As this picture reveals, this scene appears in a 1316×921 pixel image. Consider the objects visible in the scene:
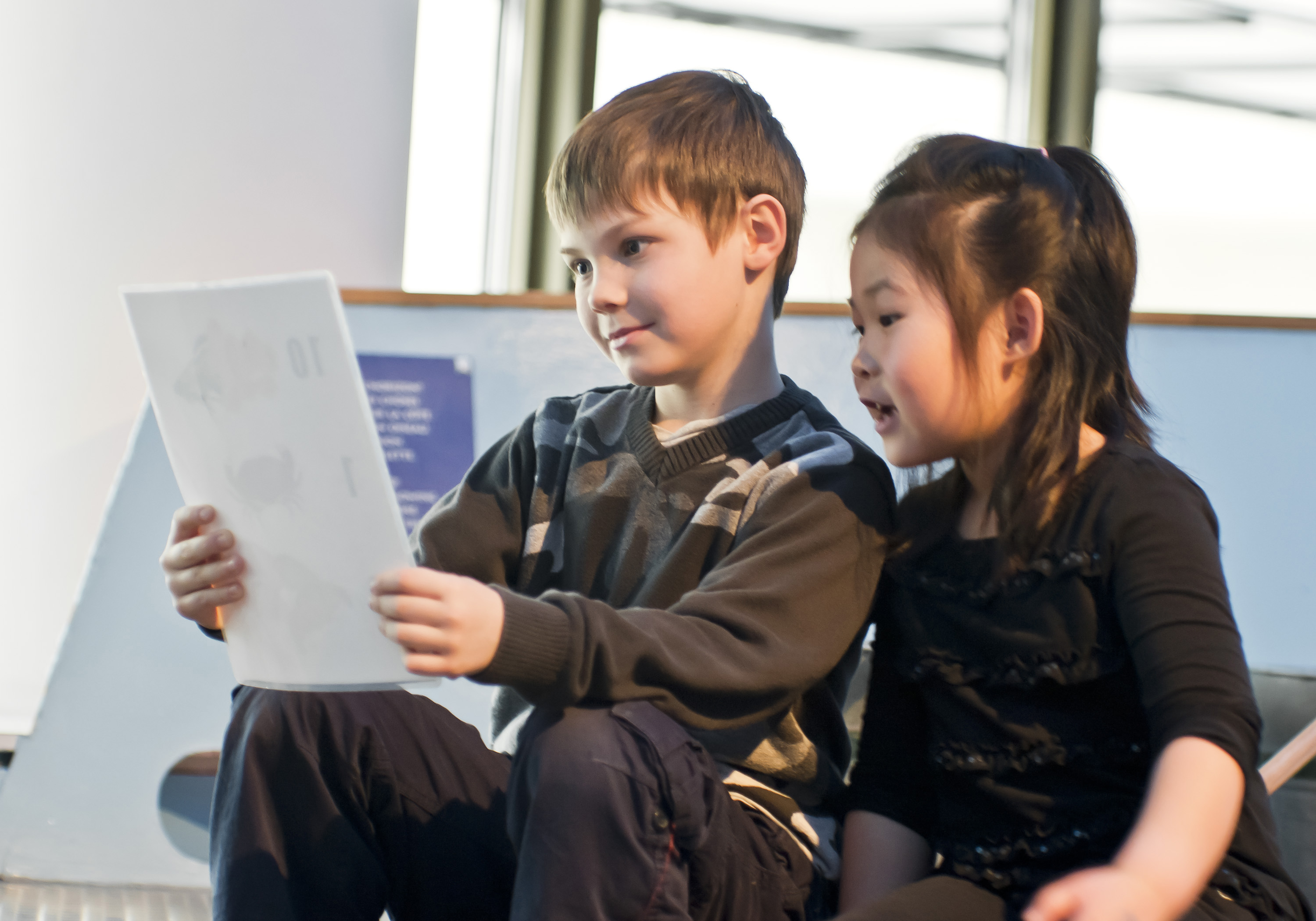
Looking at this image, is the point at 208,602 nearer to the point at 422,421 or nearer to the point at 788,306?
the point at 422,421

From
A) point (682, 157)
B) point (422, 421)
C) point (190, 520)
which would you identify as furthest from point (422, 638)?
point (422, 421)

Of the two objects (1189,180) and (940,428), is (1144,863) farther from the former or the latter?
(1189,180)

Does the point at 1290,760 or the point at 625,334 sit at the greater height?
the point at 625,334

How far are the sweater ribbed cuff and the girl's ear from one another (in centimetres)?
34

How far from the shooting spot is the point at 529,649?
0.55 meters

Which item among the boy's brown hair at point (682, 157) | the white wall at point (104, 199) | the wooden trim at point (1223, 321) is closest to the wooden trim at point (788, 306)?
the wooden trim at point (1223, 321)

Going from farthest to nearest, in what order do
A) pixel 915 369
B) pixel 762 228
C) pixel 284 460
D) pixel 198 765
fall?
pixel 198 765 → pixel 762 228 → pixel 915 369 → pixel 284 460

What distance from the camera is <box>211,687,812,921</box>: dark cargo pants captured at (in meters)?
0.55

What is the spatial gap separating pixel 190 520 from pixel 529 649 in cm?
25

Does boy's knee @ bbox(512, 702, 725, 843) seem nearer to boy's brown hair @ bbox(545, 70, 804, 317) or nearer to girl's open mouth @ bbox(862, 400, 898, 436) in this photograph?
girl's open mouth @ bbox(862, 400, 898, 436)

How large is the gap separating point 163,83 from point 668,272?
3.99 feet

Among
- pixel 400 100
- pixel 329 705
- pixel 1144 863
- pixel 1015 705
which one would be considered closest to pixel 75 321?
pixel 400 100

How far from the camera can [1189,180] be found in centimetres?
199

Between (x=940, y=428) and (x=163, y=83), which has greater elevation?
(x=163, y=83)
